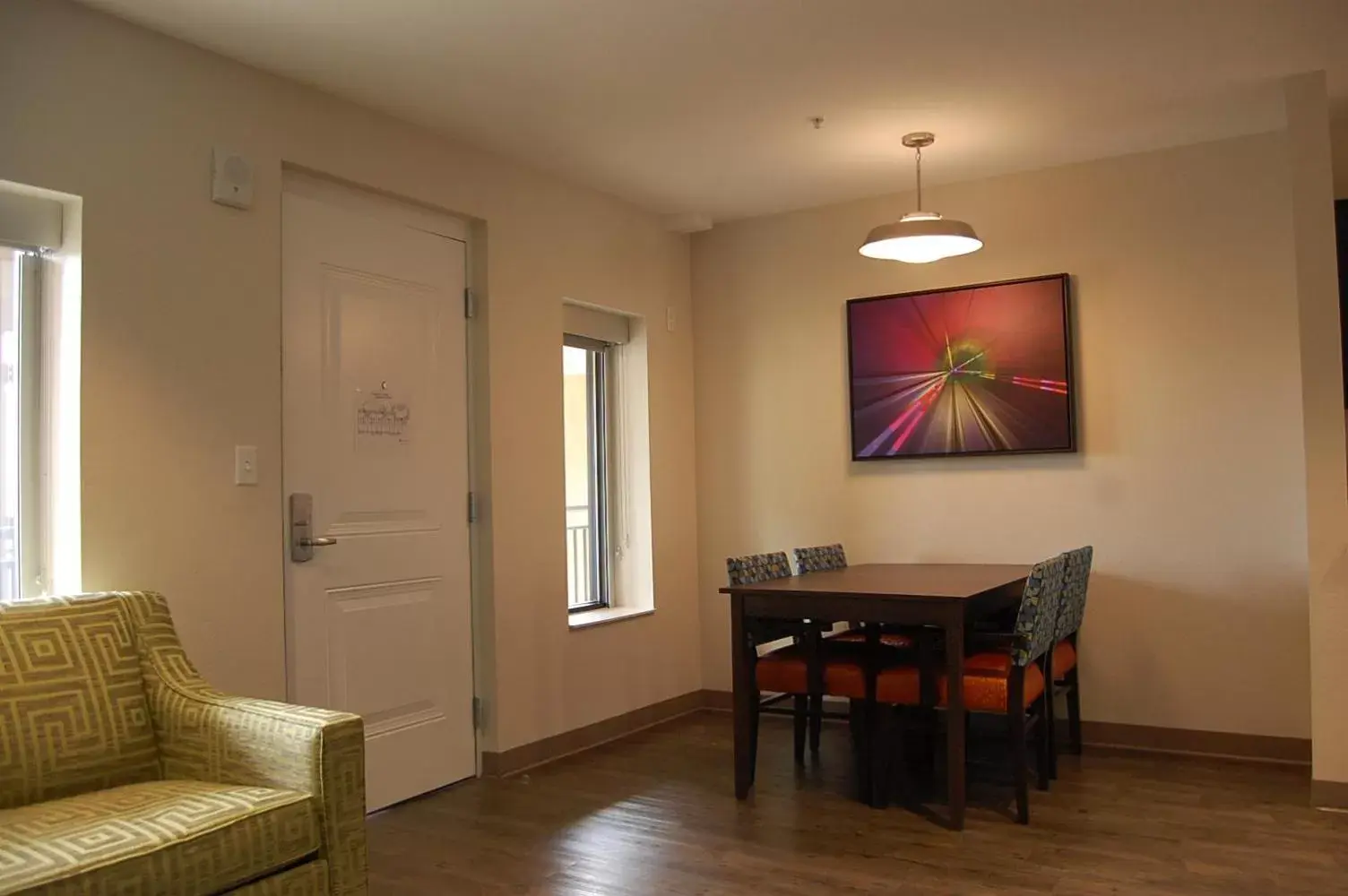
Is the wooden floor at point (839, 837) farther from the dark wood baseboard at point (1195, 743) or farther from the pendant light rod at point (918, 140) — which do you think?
the pendant light rod at point (918, 140)

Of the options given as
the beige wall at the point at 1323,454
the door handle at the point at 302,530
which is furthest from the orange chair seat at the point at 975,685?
the door handle at the point at 302,530

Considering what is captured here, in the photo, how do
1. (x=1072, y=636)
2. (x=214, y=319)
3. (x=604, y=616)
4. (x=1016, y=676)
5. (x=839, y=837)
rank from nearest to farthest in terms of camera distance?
(x=214, y=319) → (x=839, y=837) → (x=1016, y=676) → (x=1072, y=636) → (x=604, y=616)

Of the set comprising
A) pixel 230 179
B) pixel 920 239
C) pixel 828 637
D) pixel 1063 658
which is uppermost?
pixel 230 179

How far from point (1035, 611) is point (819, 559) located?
1339 millimetres

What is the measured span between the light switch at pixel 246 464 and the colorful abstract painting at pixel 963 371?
2.91 m

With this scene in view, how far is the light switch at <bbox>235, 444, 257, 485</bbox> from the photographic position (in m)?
3.32

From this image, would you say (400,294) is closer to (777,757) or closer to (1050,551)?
(777,757)

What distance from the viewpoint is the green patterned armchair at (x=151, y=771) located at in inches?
81.9

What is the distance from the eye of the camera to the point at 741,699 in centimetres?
390

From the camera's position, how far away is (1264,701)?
14.1ft

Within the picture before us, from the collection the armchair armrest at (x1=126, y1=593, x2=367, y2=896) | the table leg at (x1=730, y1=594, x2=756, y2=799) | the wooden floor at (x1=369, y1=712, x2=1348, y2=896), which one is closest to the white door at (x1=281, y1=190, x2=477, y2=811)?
the wooden floor at (x1=369, y1=712, x2=1348, y2=896)

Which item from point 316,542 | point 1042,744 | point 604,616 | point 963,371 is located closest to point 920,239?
point 963,371

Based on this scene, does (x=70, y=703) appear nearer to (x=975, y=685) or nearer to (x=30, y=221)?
(x=30, y=221)

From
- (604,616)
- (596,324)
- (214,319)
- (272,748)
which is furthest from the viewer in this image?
(596,324)
